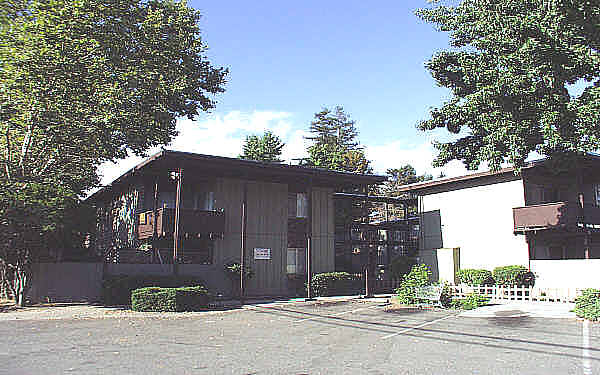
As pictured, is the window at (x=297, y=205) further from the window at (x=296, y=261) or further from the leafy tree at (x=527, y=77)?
the leafy tree at (x=527, y=77)

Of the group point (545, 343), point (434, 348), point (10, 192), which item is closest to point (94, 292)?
point (10, 192)

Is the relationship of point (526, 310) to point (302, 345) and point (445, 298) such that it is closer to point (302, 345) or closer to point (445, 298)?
point (445, 298)

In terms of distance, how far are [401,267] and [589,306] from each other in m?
13.9

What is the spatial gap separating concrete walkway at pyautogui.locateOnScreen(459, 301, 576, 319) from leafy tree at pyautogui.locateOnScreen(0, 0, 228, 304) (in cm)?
1436

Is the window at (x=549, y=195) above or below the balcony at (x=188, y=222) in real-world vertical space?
above

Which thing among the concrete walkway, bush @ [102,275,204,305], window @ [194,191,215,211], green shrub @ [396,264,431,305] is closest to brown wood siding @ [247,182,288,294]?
window @ [194,191,215,211]

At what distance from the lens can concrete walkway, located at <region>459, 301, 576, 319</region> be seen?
16.4 metres

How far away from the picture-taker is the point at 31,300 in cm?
2020

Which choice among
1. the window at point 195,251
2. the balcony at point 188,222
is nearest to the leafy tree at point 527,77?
the balcony at point 188,222

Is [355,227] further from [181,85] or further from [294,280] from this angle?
[181,85]

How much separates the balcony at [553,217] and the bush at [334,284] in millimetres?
8499

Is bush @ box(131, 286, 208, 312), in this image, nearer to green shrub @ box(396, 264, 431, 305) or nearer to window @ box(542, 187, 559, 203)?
green shrub @ box(396, 264, 431, 305)

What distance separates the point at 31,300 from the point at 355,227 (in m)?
19.8

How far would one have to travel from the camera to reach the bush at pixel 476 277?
2527 centimetres
